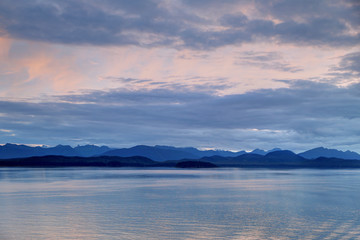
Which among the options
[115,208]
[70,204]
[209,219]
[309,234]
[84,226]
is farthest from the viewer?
[70,204]

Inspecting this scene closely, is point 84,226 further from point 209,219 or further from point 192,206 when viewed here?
point 192,206

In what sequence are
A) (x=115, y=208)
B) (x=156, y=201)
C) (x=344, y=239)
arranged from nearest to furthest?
(x=344, y=239), (x=115, y=208), (x=156, y=201)

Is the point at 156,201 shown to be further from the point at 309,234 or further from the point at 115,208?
the point at 309,234

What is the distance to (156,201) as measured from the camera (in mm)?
46219

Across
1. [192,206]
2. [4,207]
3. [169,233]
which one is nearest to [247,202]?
[192,206]

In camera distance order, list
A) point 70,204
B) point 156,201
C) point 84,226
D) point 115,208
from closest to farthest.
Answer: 1. point 84,226
2. point 115,208
3. point 70,204
4. point 156,201

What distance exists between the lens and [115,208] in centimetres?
4000

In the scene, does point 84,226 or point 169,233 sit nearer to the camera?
point 169,233

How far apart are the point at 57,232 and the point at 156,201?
19169 millimetres

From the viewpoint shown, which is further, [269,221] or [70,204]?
[70,204]

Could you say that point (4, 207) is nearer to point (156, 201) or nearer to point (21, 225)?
point (21, 225)

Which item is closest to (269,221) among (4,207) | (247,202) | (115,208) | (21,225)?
(247,202)

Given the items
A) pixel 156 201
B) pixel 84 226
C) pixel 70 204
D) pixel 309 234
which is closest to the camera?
pixel 309 234

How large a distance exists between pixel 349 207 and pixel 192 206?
17.6 m
